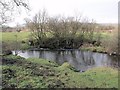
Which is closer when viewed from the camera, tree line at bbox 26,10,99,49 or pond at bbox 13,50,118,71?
pond at bbox 13,50,118,71

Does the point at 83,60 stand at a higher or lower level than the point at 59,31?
lower

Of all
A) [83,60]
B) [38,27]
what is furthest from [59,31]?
[83,60]

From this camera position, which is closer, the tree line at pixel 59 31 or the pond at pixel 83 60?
the pond at pixel 83 60

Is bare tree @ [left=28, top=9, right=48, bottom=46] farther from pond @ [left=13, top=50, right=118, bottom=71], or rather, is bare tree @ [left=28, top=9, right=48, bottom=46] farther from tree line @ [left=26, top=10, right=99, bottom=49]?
pond @ [left=13, top=50, right=118, bottom=71]

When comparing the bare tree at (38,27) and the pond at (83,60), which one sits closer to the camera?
the pond at (83,60)

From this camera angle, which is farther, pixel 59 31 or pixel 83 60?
pixel 59 31

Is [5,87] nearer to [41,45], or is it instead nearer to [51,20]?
[41,45]

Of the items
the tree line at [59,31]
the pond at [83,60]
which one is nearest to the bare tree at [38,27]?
the tree line at [59,31]

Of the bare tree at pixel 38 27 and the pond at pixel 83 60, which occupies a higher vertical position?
the bare tree at pixel 38 27

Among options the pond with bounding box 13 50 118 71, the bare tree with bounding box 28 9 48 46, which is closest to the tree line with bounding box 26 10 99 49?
the bare tree with bounding box 28 9 48 46

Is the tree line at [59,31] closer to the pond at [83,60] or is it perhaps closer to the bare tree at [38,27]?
the bare tree at [38,27]

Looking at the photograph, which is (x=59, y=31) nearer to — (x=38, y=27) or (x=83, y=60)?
(x=38, y=27)

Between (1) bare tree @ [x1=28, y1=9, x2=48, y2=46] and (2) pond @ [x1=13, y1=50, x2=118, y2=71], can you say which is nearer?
(2) pond @ [x1=13, y1=50, x2=118, y2=71]

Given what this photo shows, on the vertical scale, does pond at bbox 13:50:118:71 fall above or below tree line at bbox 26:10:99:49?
below
